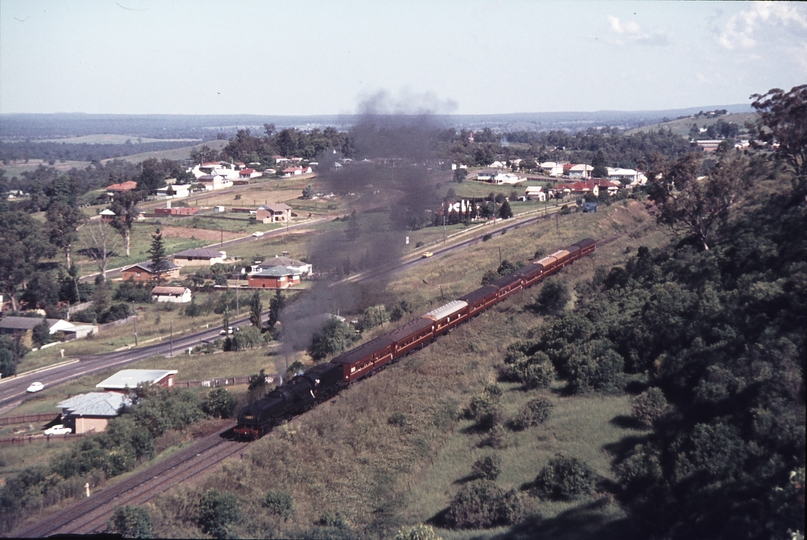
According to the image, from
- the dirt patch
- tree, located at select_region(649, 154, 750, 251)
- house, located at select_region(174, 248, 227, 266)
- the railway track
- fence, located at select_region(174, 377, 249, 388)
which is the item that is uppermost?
tree, located at select_region(649, 154, 750, 251)

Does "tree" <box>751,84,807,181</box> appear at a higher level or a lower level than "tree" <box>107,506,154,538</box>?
higher

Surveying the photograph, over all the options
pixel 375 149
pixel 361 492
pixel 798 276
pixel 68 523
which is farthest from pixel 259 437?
pixel 375 149

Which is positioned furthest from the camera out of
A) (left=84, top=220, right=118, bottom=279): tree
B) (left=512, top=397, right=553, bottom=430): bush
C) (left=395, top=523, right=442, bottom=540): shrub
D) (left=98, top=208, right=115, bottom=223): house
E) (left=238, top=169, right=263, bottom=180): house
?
(left=238, top=169, right=263, bottom=180): house

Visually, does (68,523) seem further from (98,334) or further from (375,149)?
(98,334)

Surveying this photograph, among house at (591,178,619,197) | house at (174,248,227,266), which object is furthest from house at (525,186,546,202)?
house at (174,248,227,266)

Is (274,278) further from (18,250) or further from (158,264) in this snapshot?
(18,250)

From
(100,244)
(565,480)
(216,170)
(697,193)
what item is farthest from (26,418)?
(216,170)

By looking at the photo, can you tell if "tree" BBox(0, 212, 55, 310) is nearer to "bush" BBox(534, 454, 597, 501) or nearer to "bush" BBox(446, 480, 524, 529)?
"bush" BBox(446, 480, 524, 529)
